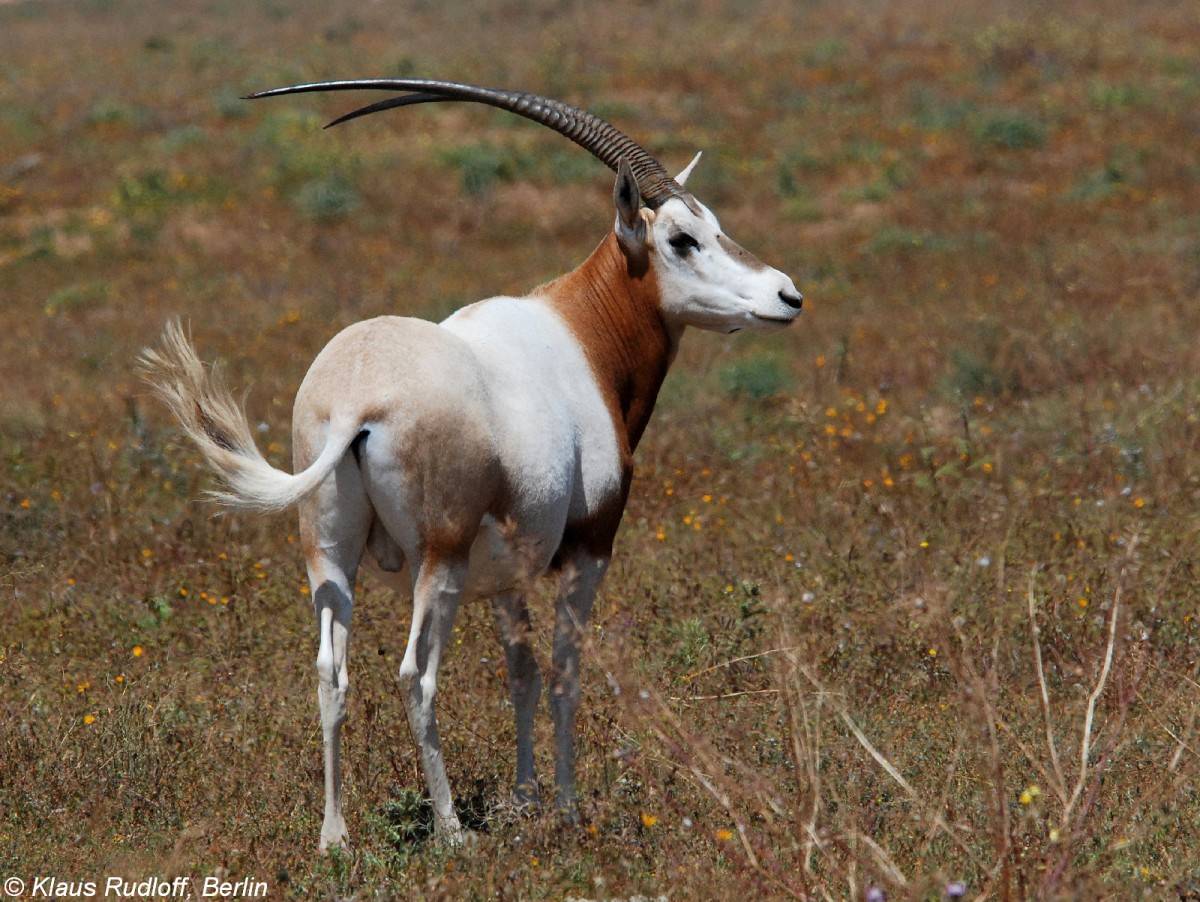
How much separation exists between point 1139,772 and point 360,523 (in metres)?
2.84

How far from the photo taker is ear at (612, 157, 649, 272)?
5281mm

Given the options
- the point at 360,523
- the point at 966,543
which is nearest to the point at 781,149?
the point at 966,543

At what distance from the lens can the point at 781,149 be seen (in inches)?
920

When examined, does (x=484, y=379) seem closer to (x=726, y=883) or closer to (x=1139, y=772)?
(x=726, y=883)

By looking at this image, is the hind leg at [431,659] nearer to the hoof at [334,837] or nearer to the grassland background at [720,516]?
the grassland background at [720,516]

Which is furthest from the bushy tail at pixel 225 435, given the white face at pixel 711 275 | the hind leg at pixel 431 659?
the white face at pixel 711 275

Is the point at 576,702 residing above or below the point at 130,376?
above

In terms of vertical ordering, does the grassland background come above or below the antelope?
below

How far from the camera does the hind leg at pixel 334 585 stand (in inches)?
171

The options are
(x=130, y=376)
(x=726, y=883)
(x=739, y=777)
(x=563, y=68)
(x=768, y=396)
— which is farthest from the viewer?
(x=563, y=68)
